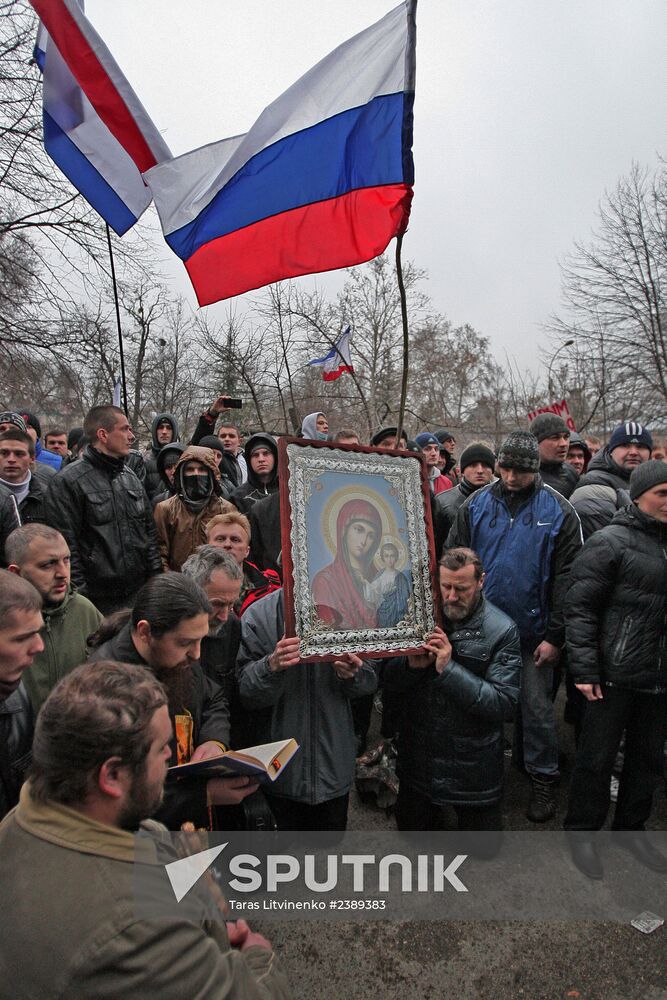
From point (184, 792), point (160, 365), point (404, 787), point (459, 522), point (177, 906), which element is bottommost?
point (404, 787)

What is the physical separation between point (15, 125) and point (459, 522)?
439 inches

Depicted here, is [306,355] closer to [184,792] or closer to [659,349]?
[659,349]

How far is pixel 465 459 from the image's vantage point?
5254mm

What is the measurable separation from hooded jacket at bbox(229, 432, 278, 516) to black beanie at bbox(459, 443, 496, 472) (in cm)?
169

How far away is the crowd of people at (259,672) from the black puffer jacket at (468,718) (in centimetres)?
1

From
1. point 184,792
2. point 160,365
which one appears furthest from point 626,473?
point 160,365

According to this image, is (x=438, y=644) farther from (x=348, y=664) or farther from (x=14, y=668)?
(x=14, y=668)

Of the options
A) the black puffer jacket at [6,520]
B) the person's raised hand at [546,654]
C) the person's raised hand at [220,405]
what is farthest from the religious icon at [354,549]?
the person's raised hand at [220,405]

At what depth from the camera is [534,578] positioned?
375 cm

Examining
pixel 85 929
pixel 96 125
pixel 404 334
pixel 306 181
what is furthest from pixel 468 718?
pixel 96 125

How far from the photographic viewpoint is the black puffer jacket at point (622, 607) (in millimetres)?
3043

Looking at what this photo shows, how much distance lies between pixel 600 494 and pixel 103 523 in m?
3.68

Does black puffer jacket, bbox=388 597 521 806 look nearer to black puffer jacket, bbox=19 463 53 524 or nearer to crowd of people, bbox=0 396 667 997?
crowd of people, bbox=0 396 667 997
